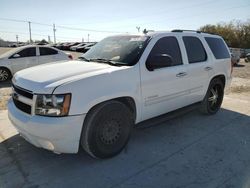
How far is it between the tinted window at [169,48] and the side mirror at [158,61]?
0.17 m

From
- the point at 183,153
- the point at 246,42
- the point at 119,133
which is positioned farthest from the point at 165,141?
the point at 246,42

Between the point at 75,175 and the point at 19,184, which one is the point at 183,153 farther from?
the point at 19,184

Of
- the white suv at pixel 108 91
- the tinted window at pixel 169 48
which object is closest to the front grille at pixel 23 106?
the white suv at pixel 108 91

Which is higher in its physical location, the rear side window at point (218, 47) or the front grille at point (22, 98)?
the rear side window at point (218, 47)

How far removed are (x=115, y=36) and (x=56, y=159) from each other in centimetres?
257

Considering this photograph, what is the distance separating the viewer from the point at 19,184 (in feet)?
10.6

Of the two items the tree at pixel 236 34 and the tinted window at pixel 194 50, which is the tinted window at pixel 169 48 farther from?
the tree at pixel 236 34

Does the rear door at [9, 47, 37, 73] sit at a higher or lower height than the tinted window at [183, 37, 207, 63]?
lower

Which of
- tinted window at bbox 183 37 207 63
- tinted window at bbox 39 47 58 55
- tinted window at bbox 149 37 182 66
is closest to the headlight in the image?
tinted window at bbox 149 37 182 66

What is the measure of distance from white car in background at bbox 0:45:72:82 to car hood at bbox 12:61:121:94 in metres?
7.31

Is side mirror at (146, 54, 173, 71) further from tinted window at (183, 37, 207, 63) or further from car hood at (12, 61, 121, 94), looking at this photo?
tinted window at (183, 37, 207, 63)

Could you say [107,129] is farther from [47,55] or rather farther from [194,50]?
[47,55]

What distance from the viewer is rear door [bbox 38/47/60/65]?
11297mm

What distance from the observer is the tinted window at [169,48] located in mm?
4465
